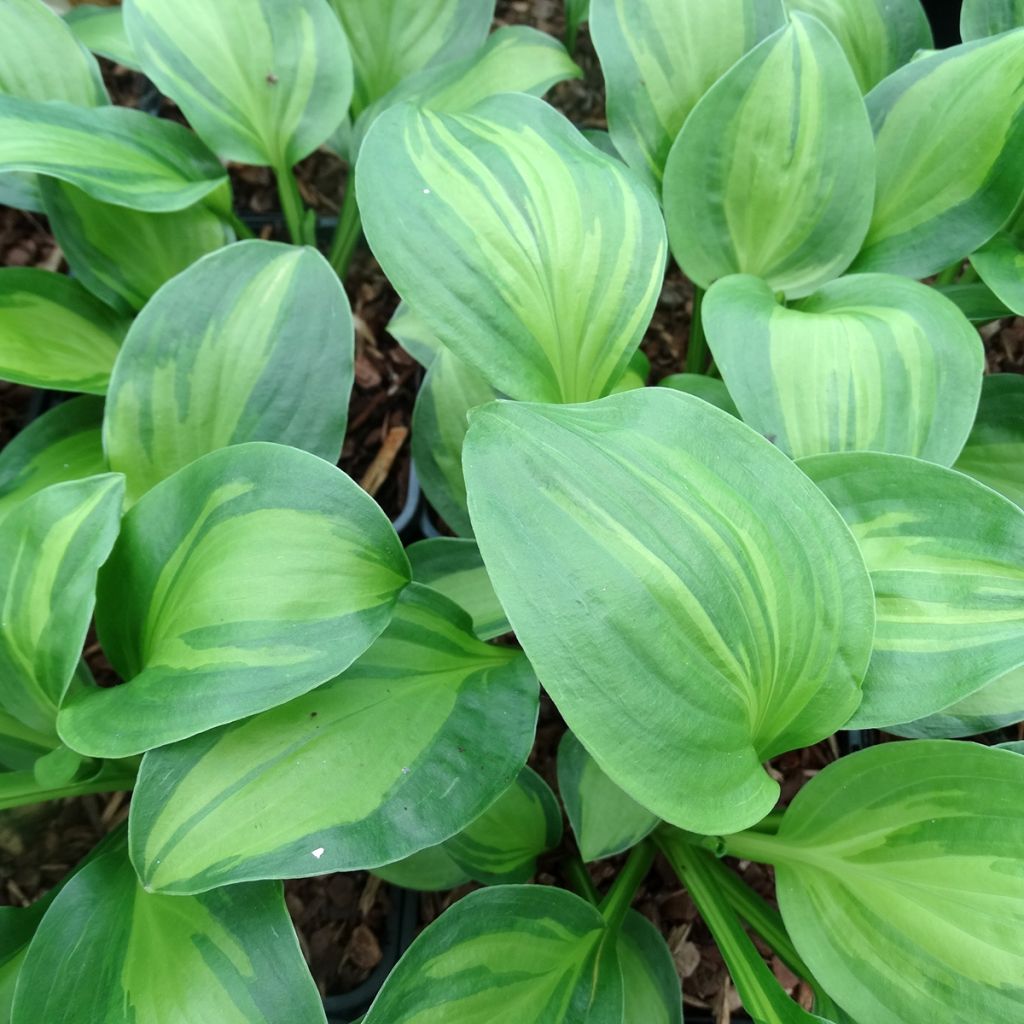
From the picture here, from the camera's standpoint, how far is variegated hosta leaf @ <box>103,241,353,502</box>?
608 millimetres

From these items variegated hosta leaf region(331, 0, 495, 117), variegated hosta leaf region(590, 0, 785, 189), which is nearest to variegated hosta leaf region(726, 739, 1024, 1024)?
variegated hosta leaf region(590, 0, 785, 189)

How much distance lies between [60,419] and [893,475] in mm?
687

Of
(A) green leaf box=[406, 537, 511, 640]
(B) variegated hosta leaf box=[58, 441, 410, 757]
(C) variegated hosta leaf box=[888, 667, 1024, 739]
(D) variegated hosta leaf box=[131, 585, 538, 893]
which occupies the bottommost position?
(C) variegated hosta leaf box=[888, 667, 1024, 739]

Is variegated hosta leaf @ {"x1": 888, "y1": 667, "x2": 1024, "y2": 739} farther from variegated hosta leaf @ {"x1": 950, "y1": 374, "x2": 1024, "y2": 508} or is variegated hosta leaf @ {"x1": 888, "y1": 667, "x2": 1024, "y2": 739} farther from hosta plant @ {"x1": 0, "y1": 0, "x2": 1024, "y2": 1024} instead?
variegated hosta leaf @ {"x1": 950, "y1": 374, "x2": 1024, "y2": 508}

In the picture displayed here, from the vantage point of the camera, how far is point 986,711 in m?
0.57

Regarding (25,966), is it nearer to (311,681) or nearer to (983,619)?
(311,681)

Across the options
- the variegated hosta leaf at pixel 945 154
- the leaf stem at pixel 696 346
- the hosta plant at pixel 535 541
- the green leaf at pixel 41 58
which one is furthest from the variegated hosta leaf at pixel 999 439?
the green leaf at pixel 41 58

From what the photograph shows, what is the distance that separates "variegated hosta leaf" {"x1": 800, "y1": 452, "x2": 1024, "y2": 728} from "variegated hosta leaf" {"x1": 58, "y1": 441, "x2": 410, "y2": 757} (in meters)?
0.28

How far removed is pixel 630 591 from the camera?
1.19 ft

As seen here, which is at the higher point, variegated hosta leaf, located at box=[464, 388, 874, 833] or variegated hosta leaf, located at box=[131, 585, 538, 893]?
variegated hosta leaf, located at box=[464, 388, 874, 833]

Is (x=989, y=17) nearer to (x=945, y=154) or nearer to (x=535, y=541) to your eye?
(x=945, y=154)

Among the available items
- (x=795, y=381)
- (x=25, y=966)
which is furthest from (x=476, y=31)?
(x=25, y=966)

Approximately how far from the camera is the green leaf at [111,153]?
1.96ft

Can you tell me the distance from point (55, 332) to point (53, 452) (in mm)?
110
